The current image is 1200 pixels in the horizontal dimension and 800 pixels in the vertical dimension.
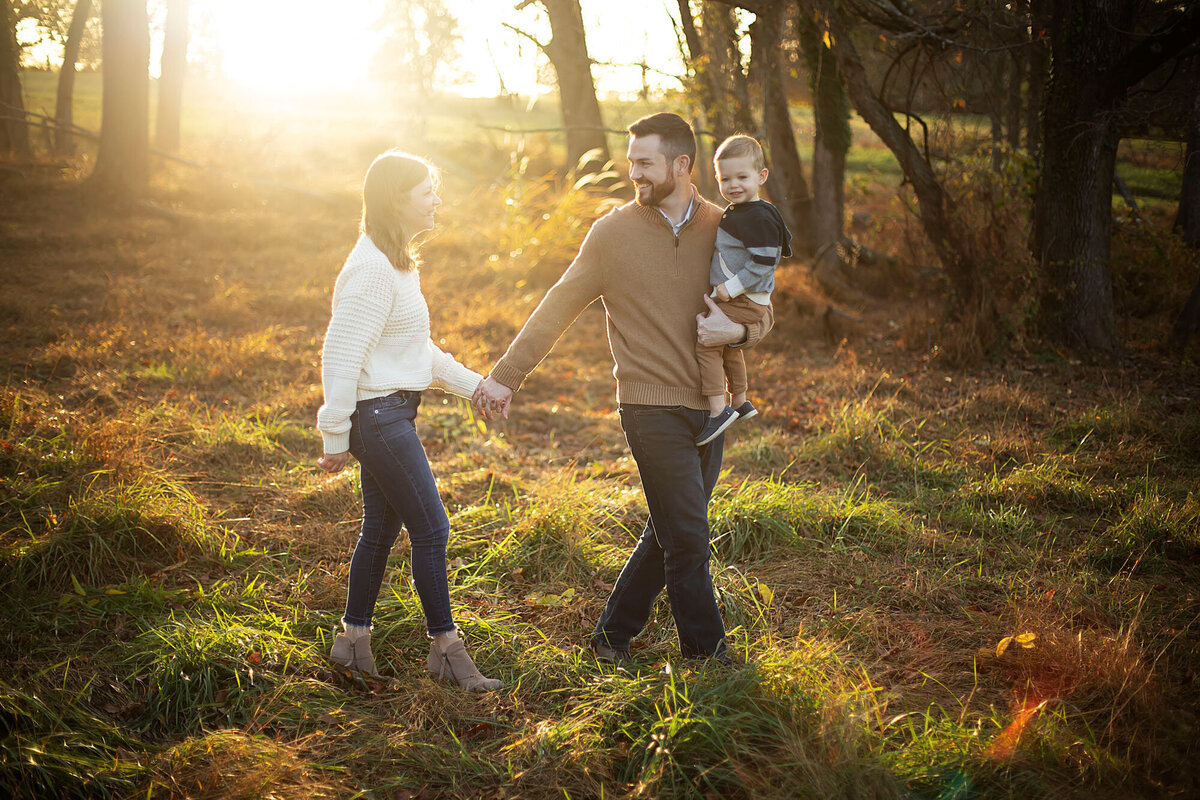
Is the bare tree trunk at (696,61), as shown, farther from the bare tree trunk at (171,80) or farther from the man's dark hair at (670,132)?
the bare tree trunk at (171,80)

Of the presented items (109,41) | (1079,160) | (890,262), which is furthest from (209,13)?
(1079,160)

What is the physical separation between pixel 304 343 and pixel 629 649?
626 centimetres

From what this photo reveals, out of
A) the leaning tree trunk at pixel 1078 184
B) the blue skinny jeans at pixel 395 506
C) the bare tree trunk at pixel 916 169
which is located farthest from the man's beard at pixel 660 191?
the leaning tree trunk at pixel 1078 184

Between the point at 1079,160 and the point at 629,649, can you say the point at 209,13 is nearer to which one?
the point at 1079,160

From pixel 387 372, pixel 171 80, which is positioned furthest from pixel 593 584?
pixel 171 80

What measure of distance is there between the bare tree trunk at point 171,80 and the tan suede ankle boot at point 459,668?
18.2m

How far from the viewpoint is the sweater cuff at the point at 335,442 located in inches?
112

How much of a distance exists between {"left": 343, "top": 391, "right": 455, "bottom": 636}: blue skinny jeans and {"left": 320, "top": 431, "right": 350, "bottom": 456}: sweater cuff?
0.05 meters

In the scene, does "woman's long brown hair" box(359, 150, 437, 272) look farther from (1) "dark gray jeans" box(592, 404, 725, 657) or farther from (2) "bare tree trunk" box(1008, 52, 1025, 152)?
(2) "bare tree trunk" box(1008, 52, 1025, 152)

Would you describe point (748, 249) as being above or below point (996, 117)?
below

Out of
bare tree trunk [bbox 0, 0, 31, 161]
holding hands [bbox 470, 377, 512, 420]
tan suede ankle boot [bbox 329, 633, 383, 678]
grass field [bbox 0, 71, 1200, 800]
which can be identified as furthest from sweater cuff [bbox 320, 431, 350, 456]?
bare tree trunk [bbox 0, 0, 31, 161]

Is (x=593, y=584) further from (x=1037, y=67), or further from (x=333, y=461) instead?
(x=1037, y=67)

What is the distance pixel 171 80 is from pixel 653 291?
1927cm

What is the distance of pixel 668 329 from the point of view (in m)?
2.95
